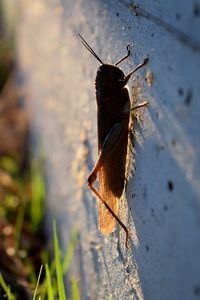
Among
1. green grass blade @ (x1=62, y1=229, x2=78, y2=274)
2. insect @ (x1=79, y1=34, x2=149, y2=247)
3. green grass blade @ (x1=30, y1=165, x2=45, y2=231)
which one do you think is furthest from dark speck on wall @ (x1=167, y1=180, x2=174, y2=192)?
green grass blade @ (x1=30, y1=165, x2=45, y2=231)

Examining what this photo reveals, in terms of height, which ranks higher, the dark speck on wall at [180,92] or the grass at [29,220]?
the grass at [29,220]

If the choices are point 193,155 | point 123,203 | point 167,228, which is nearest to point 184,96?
point 193,155

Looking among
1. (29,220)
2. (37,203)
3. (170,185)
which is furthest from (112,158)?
(29,220)

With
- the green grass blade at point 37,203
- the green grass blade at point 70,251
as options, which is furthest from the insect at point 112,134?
the green grass blade at point 37,203

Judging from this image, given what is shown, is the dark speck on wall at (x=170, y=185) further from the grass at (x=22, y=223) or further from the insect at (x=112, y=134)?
the grass at (x=22, y=223)

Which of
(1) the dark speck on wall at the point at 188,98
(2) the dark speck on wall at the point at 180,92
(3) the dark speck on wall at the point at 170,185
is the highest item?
(2) the dark speck on wall at the point at 180,92

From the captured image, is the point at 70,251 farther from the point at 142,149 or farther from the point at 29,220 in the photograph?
the point at 29,220

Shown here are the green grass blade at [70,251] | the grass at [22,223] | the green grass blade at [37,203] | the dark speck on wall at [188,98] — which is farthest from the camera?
the green grass blade at [37,203]
